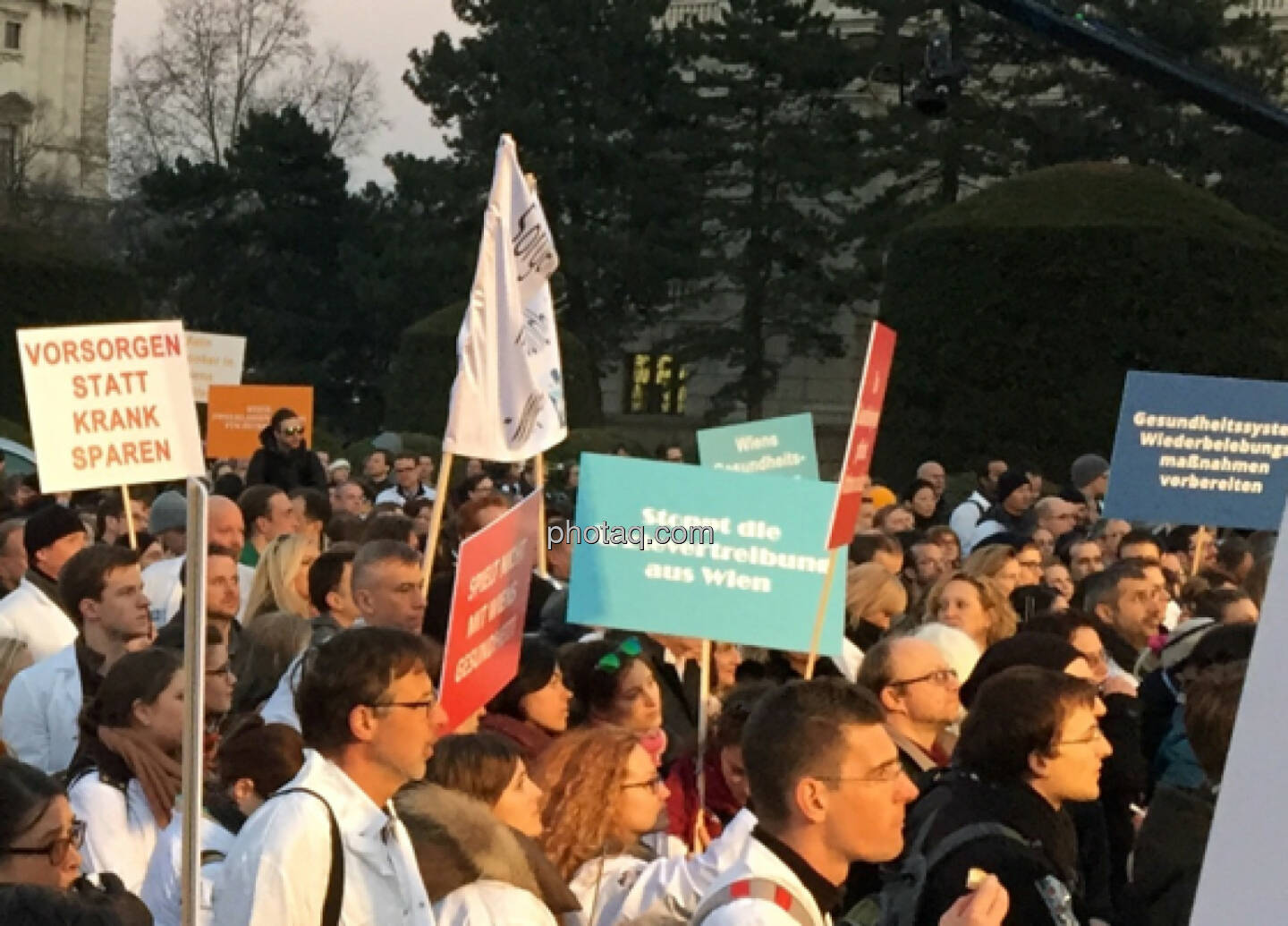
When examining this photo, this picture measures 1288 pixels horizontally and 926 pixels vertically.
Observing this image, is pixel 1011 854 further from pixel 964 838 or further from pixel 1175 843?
pixel 1175 843

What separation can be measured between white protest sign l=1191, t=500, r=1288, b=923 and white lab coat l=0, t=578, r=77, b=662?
18.8ft

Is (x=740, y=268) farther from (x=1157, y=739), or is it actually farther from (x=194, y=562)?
(x=194, y=562)

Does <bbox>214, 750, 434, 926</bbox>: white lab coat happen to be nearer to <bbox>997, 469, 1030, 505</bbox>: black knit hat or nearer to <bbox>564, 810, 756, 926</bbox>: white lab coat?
<bbox>564, 810, 756, 926</bbox>: white lab coat

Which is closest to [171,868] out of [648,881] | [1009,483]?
[648,881]

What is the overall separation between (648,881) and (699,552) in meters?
1.69

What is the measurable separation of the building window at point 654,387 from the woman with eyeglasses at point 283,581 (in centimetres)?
4338

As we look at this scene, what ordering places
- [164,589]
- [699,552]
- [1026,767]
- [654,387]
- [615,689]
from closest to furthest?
[1026,767]
[615,689]
[699,552]
[164,589]
[654,387]

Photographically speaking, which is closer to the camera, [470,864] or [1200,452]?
[470,864]

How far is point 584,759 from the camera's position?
4.65m

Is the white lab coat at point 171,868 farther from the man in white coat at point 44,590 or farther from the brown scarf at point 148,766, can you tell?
the man in white coat at point 44,590

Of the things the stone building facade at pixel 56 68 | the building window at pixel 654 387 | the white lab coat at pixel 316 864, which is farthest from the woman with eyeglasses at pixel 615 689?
the stone building facade at pixel 56 68

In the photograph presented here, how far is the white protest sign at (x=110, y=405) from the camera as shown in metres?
7.08

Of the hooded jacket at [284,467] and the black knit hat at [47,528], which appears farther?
the hooded jacket at [284,467]

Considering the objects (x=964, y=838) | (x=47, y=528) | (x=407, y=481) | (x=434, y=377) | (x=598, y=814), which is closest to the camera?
(x=964, y=838)
